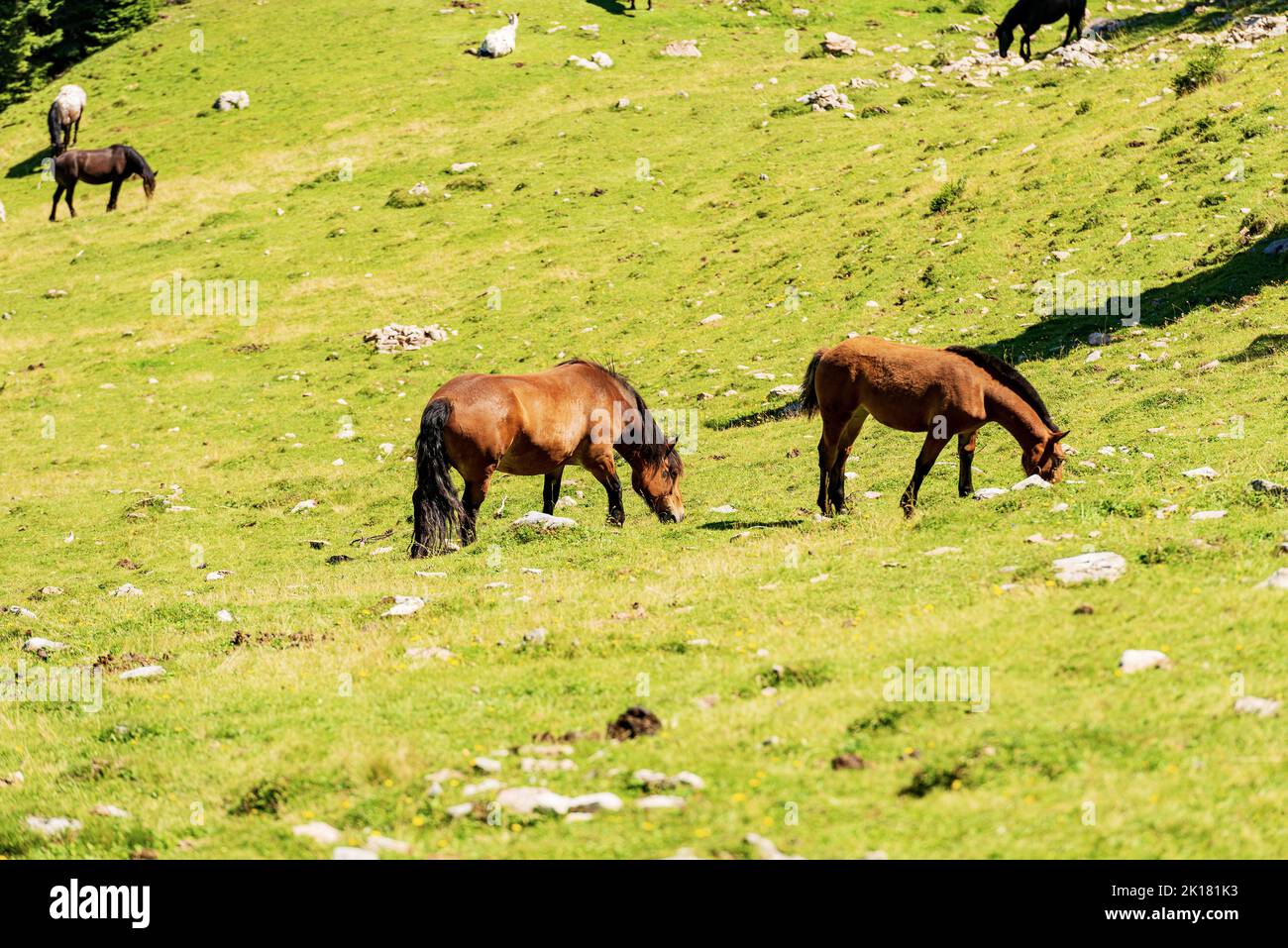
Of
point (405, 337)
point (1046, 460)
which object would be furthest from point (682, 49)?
point (1046, 460)

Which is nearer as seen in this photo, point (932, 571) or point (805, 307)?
point (932, 571)

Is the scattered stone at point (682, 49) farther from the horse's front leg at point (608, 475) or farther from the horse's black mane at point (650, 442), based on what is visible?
the horse's front leg at point (608, 475)

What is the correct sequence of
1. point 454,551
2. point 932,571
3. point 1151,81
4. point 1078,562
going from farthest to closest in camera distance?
1. point 1151,81
2. point 454,551
3. point 932,571
4. point 1078,562

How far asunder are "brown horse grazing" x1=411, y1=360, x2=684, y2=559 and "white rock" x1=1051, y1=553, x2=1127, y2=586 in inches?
309

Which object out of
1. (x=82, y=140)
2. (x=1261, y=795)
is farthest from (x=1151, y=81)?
(x=82, y=140)

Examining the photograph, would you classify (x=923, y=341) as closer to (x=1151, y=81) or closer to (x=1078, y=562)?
(x=1078, y=562)

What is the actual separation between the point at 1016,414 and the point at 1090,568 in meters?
5.38

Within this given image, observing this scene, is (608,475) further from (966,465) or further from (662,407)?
(662,407)

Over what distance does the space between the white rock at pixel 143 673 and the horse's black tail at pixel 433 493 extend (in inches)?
206

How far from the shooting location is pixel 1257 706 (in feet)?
24.2

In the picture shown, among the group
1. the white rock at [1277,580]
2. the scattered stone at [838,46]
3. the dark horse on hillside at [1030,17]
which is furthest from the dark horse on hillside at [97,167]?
the white rock at [1277,580]

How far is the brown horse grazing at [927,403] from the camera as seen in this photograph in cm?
1552
